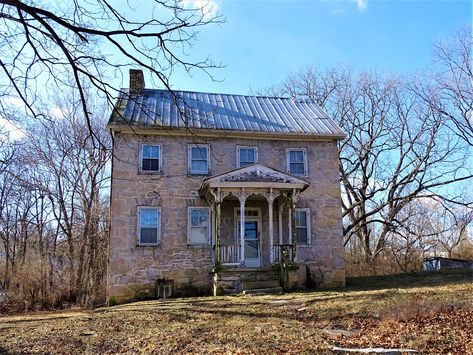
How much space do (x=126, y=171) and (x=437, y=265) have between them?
15404 mm

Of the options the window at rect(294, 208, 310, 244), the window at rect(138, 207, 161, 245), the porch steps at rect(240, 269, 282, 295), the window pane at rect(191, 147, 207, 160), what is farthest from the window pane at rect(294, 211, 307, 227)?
the window at rect(138, 207, 161, 245)

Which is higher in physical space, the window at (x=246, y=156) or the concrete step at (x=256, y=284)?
the window at (x=246, y=156)

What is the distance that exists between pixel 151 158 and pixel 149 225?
2.43 meters

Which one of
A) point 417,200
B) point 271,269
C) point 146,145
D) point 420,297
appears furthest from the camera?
point 417,200

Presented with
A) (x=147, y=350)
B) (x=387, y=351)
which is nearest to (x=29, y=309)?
(x=147, y=350)

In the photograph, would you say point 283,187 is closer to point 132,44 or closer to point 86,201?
point 132,44

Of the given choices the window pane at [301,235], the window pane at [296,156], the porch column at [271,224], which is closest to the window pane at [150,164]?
the porch column at [271,224]

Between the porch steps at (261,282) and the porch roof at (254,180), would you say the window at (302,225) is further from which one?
the porch steps at (261,282)

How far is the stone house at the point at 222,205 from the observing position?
14648 mm

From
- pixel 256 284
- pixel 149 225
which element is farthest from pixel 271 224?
pixel 149 225

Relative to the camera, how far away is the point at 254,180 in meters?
14.5

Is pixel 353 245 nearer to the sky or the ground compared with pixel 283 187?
nearer to the ground

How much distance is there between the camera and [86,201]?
22.6m

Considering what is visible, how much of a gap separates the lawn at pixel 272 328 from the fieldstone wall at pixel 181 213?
13.9 feet
